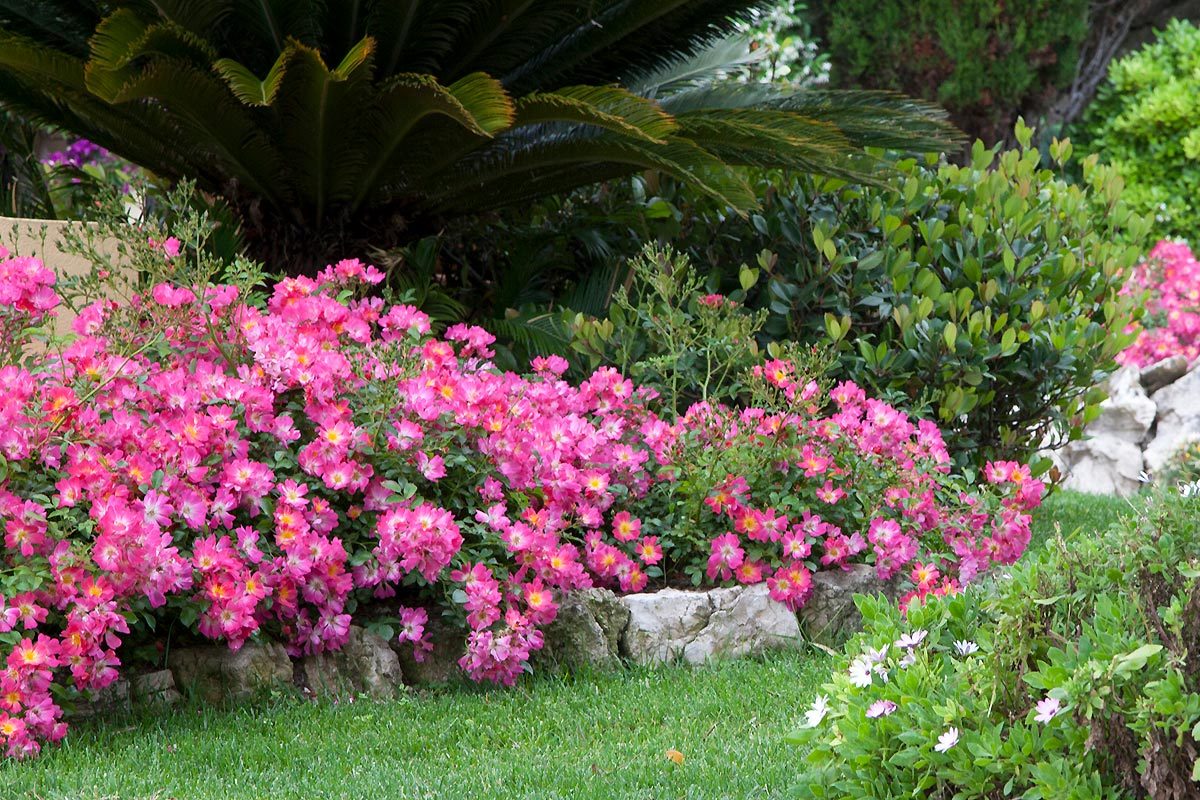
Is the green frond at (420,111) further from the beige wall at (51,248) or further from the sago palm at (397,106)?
the beige wall at (51,248)

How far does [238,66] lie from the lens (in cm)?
442

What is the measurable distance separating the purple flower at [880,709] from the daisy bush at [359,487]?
4.04ft

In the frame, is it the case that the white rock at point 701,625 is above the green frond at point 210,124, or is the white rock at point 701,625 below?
below

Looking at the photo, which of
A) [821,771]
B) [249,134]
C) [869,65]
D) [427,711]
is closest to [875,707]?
[821,771]

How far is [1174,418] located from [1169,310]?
1861 mm

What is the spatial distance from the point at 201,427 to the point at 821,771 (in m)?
1.73

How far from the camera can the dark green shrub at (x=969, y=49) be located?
12.0m

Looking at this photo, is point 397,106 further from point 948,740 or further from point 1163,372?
point 1163,372

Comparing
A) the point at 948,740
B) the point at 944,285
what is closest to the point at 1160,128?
the point at 944,285

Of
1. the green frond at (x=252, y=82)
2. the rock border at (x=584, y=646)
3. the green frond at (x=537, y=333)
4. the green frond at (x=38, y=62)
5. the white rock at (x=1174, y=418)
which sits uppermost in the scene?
the green frond at (x=38, y=62)

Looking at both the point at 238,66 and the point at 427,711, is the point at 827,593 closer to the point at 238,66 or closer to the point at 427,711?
the point at 427,711

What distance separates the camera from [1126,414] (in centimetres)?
788

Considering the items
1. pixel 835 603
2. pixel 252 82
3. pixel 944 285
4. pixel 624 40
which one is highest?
pixel 252 82

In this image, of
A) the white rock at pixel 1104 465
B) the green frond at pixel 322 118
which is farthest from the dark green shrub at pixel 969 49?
the green frond at pixel 322 118
